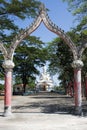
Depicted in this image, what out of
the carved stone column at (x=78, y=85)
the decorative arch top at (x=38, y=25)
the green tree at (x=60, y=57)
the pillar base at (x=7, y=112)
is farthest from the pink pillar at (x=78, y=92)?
the green tree at (x=60, y=57)

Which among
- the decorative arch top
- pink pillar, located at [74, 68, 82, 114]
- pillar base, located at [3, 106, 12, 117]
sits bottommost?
pillar base, located at [3, 106, 12, 117]

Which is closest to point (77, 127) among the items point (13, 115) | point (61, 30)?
point (13, 115)

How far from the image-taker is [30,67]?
6150 cm

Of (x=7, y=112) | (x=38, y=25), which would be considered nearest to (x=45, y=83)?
(x=38, y=25)

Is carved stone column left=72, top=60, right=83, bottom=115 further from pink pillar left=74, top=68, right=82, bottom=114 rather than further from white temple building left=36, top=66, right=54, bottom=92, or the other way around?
white temple building left=36, top=66, right=54, bottom=92

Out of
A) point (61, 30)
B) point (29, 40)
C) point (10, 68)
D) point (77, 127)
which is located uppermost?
point (29, 40)

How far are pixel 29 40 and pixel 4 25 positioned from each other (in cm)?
487

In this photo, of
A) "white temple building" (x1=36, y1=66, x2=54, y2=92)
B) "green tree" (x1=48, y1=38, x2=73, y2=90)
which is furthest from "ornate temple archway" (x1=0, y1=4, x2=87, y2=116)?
"white temple building" (x1=36, y1=66, x2=54, y2=92)

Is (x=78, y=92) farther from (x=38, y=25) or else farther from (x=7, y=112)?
(x=38, y=25)

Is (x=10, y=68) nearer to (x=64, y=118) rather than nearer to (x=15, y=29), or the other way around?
(x=64, y=118)

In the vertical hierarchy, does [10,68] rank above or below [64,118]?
above

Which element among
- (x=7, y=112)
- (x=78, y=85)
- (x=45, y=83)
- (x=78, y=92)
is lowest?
(x=7, y=112)

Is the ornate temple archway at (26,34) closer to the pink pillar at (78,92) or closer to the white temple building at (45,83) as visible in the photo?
the pink pillar at (78,92)

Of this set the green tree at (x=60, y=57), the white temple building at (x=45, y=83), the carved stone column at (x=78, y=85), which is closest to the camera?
the carved stone column at (x=78, y=85)
